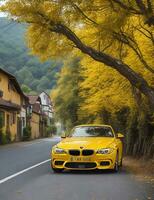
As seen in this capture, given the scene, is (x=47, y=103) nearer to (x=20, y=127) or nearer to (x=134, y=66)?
(x=20, y=127)

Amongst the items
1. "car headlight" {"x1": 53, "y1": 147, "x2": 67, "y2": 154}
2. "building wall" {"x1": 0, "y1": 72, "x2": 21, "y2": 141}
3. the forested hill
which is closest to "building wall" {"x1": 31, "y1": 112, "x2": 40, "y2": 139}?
the forested hill

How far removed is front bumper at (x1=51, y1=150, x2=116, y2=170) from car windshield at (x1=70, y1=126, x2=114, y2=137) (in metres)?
2.10

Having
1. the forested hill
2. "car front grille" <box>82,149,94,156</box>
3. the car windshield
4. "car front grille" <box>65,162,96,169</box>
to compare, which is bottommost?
"car front grille" <box>65,162,96,169</box>

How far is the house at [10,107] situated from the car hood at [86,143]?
107 feet

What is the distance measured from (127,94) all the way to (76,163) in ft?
25.7

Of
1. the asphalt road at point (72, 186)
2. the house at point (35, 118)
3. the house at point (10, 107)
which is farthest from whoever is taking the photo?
the house at point (35, 118)

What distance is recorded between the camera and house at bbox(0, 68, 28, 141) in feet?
178

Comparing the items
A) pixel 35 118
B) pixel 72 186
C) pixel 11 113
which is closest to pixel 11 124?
pixel 11 113

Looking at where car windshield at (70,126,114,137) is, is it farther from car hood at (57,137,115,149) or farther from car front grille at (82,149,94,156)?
car front grille at (82,149,94,156)

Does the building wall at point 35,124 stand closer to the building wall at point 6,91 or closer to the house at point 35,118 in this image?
the house at point 35,118

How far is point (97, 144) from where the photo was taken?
16438 mm

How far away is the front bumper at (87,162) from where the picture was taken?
52.6ft

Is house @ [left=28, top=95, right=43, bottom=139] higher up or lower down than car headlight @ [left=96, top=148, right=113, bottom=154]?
higher up

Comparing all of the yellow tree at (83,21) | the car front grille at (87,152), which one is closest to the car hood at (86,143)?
the car front grille at (87,152)
